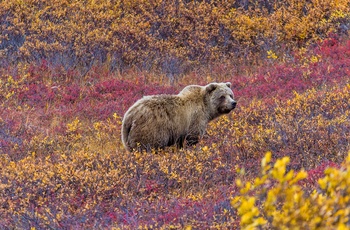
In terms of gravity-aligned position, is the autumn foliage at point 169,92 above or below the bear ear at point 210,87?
below

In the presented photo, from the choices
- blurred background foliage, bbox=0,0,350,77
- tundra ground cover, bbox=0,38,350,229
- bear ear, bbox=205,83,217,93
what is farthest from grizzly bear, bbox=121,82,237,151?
blurred background foliage, bbox=0,0,350,77

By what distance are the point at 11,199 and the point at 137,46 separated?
9.85 meters

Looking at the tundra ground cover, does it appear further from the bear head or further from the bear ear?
the bear ear

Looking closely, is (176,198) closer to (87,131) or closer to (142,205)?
(142,205)

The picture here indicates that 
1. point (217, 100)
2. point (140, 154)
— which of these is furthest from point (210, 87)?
point (140, 154)

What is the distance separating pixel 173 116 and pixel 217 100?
4.06 feet

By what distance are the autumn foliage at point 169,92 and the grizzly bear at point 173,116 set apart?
287mm

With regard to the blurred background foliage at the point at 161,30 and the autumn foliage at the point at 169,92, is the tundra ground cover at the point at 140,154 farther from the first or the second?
the blurred background foliage at the point at 161,30

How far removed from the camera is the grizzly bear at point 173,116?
31.4 feet

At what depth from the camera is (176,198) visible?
763 centimetres

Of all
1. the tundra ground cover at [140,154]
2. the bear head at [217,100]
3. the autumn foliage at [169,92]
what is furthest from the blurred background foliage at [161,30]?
the bear head at [217,100]

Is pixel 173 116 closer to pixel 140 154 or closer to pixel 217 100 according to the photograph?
pixel 140 154

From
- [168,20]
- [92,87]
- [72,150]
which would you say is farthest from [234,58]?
[72,150]

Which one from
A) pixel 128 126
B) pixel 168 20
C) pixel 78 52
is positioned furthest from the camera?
pixel 168 20
